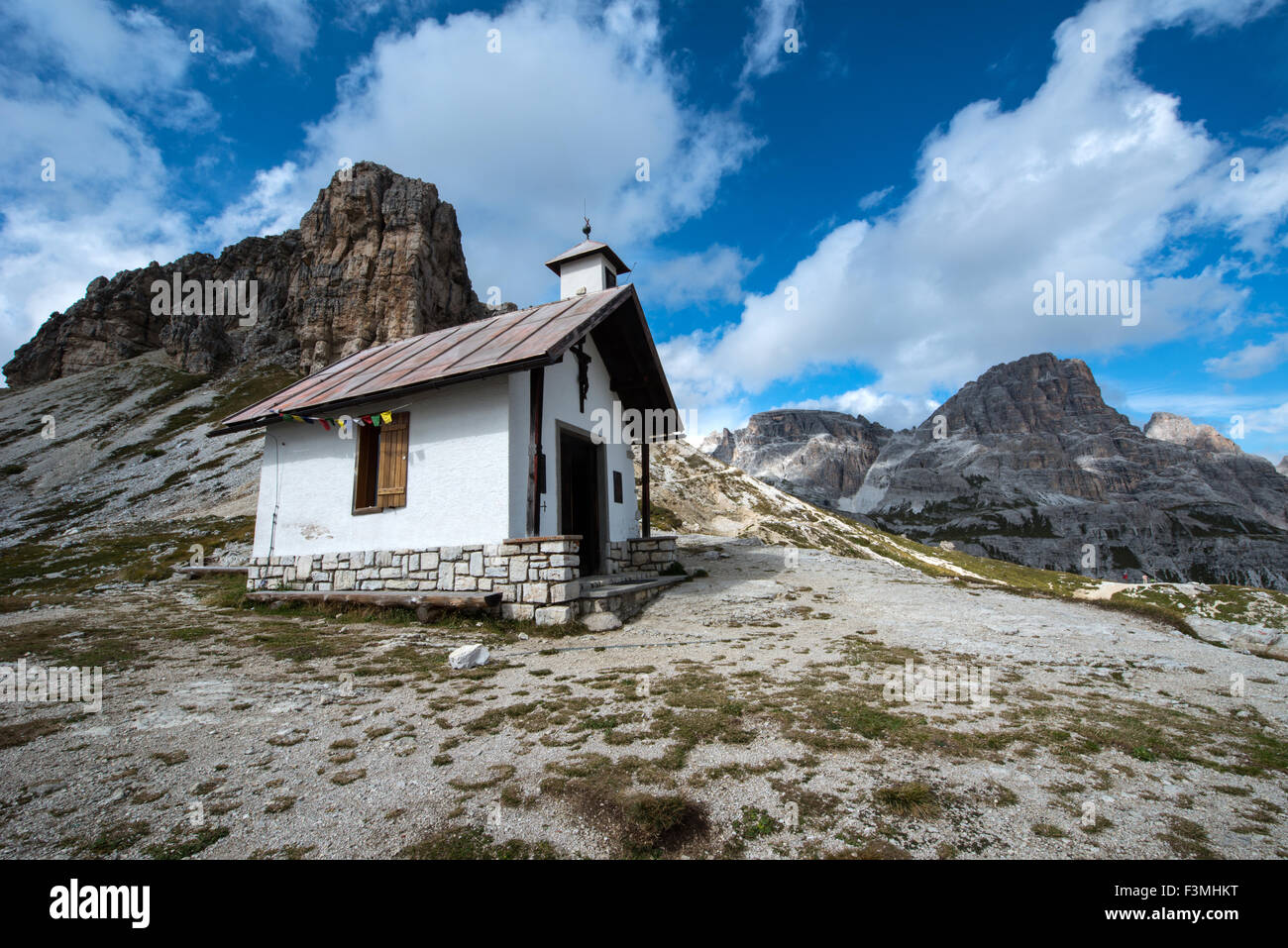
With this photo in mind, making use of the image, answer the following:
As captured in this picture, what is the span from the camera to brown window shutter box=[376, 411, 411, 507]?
11.9m

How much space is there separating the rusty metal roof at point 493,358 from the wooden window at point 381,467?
0.83m

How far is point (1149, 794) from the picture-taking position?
365 centimetres

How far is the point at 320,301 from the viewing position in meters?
74.6

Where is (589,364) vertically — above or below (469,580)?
above

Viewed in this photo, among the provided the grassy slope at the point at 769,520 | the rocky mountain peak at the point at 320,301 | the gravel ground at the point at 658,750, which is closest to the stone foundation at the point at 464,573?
the gravel ground at the point at 658,750

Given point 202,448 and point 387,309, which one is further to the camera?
point 387,309

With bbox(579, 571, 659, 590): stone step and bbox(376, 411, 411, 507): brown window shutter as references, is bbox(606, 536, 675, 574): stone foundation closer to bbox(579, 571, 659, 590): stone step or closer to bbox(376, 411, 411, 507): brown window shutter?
bbox(579, 571, 659, 590): stone step

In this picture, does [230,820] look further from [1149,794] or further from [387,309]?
[387,309]

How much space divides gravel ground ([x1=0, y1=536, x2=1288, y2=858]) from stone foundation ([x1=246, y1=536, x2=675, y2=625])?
1415mm

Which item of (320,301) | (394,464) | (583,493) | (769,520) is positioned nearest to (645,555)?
(583,493)

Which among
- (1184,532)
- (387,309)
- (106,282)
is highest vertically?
(106,282)
